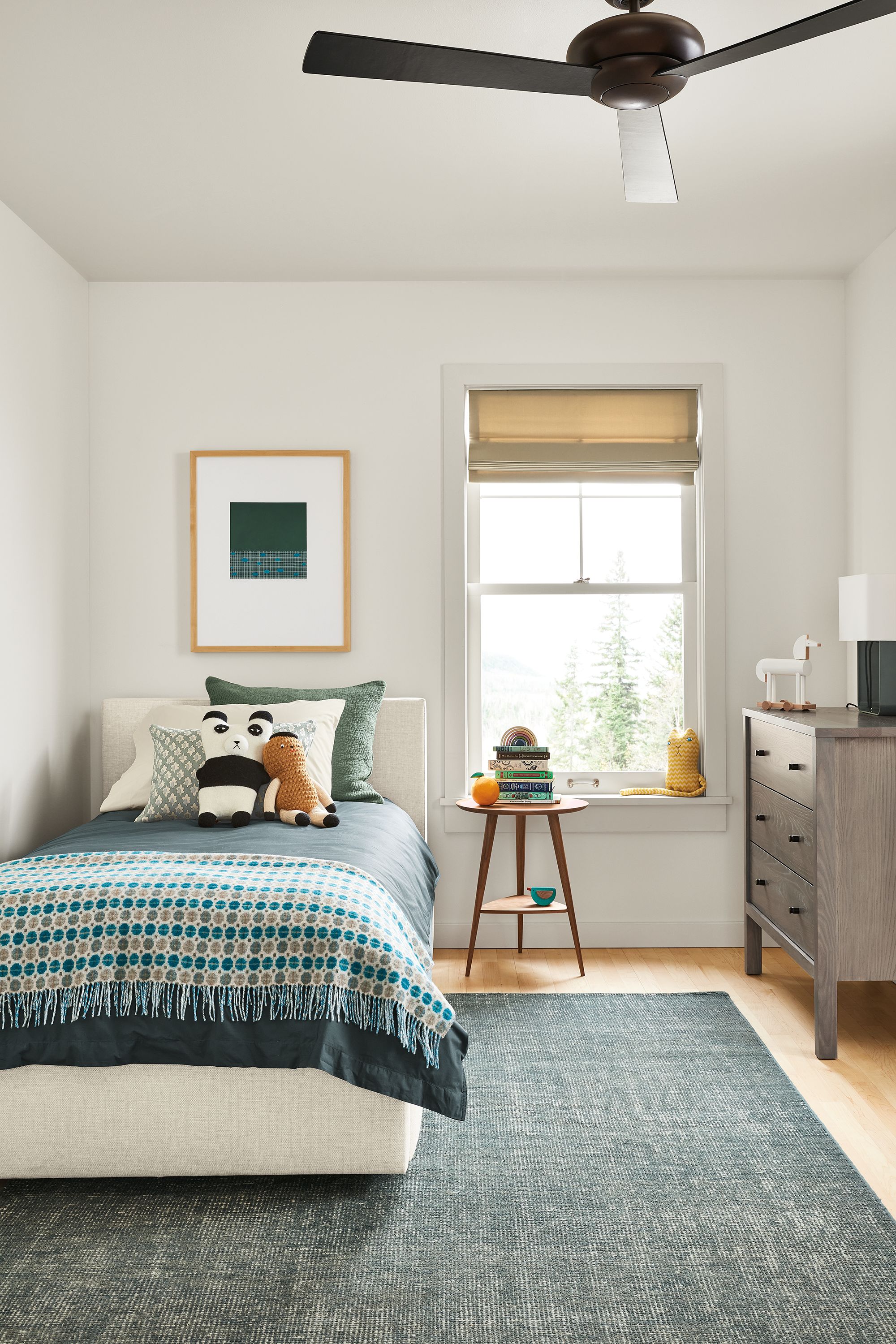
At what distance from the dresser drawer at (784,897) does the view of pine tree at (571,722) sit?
0.78m

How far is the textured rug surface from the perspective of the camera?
1696mm

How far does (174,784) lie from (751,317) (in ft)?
9.40

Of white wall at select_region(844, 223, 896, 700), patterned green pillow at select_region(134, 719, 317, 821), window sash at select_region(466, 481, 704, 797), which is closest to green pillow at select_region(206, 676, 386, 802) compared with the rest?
patterned green pillow at select_region(134, 719, 317, 821)

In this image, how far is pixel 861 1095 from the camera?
2.60 m

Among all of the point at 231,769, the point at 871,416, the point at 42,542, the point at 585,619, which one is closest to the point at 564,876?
the point at 585,619

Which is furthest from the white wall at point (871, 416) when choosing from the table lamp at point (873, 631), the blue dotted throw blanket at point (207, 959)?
the blue dotted throw blanket at point (207, 959)

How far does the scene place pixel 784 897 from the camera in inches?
127

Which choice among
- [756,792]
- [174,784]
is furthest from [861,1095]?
[174,784]

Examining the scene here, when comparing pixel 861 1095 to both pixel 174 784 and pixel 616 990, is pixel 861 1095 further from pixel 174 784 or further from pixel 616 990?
pixel 174 784

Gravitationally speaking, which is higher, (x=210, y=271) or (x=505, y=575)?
(x=210, y=271)

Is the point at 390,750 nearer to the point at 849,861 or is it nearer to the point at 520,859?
the point at 520,859

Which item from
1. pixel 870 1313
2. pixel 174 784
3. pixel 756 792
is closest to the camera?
pixel 870 1313

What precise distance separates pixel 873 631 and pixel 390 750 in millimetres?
1772

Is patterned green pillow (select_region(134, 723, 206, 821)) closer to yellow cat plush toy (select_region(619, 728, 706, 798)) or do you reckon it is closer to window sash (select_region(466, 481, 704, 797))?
window sash (select_region(466, 481, 704, 797))
